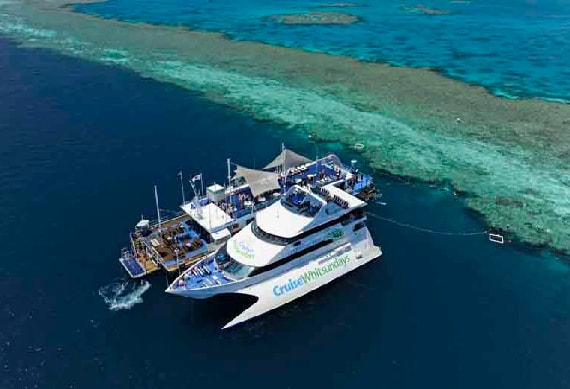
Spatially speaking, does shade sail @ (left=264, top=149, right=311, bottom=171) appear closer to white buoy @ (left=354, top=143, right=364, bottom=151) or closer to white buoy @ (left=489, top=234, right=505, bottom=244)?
white buoy @ (left=354, top=143, right=364, bottom=151)

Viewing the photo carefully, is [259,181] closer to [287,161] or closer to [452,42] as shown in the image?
[287,161]

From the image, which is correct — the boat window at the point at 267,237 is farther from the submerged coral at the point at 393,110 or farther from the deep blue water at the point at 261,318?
the submerged coral at the point at 393,110

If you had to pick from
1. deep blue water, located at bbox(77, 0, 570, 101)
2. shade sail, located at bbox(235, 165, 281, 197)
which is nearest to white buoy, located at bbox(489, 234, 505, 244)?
shade sail, located at bbox(235, 165, 281, 197)

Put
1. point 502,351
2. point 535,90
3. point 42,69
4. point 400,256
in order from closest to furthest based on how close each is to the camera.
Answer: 1. point 502,351
2. point 400,256
3. point 535,90
4. point 42,69

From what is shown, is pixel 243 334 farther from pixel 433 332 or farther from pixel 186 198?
pixel 186 198

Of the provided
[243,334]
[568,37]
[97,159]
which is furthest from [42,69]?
[568,37]

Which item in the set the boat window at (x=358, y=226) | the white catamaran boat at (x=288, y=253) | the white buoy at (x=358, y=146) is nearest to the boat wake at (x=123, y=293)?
the white catamaran boat at (x=288, y=253)

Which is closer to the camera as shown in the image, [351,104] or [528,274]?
[528,274]
